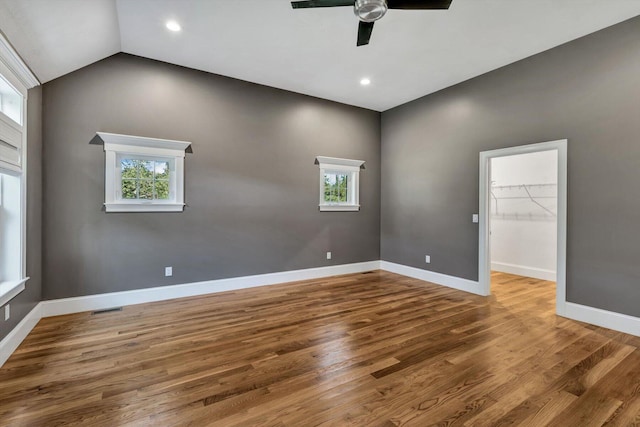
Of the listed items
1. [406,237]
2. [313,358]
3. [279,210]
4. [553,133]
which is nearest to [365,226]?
[406,237]

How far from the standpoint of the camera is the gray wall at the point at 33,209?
2.89 m

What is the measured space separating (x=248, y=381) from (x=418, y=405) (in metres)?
1.18

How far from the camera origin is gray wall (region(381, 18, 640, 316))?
302 cm

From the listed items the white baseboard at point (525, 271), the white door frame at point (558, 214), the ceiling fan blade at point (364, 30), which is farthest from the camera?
the white baseboard at point (525, 271)

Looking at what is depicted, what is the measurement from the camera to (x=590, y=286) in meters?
3.25

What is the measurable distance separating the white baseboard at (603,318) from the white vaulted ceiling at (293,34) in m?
3.06

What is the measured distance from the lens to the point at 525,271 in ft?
17.9

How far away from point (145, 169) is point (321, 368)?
11.1 feet

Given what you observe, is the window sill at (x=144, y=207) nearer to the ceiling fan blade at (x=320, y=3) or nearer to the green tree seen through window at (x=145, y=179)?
the green tree seen through window at (x=145, y=179)

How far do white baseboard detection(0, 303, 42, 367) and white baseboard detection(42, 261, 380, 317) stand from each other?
224 mm

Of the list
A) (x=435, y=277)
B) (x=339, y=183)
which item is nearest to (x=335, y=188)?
(x=339, y=183)

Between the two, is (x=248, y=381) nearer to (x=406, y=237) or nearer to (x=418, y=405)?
(x=418, y=405)

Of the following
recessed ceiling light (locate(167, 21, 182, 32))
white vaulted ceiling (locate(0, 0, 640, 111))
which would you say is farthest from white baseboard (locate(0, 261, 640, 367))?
recessed ceiling light (locate(167, 21, 182, 32))

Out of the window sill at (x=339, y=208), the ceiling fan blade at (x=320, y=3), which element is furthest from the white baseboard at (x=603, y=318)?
the ceiling fan blade at (x=320, y=3)
